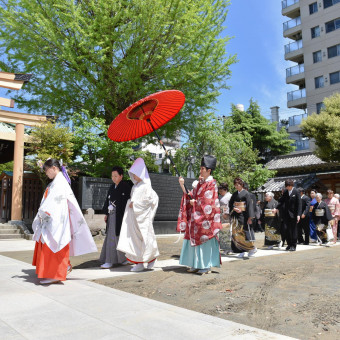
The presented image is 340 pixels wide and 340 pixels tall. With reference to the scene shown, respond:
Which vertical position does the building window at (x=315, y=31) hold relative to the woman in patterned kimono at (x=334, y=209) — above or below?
above

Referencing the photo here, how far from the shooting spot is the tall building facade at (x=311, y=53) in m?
28.1

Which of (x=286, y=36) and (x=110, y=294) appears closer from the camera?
(x=110, y=294)

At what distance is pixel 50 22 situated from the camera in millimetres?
13117

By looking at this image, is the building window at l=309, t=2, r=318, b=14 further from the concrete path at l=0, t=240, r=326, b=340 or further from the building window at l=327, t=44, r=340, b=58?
the concrete path at l=0, t=240, r=326, b=340

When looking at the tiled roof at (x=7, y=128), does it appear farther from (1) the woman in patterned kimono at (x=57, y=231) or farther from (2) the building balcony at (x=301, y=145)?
(2) the building balcony at (x=301, y=145)

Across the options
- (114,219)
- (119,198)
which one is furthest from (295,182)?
(114,219)

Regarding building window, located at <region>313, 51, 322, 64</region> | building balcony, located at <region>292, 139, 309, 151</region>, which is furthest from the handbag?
building window, located at <region>313, 51, 322, 64</region>

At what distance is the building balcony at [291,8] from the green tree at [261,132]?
1111 centimetres

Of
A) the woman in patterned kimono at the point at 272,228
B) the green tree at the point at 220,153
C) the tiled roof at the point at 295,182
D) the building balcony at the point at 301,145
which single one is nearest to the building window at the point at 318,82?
the building balcony at the point at 301,145

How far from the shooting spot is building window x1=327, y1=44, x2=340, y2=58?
27.9 metres

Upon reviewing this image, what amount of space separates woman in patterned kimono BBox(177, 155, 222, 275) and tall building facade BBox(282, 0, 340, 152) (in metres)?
25.5

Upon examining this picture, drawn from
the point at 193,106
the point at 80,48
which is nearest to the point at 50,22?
the point at 80,48

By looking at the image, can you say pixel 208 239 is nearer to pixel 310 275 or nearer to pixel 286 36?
pixel 310 275

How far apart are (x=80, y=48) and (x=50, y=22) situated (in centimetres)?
145
